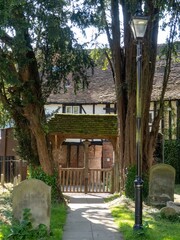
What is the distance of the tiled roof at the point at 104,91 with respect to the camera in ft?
97.8

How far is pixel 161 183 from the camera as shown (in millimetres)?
15094

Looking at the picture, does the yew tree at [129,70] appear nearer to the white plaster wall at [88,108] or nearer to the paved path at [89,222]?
the paved path at [89,222]

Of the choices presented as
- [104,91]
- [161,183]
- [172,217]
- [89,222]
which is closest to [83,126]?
[161,183]

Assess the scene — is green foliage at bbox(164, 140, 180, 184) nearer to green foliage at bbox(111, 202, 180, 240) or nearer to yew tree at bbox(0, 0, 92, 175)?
yew tree at bbox(0, 0, 92, 175)

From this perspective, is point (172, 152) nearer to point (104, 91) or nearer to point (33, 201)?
point (104, 91)

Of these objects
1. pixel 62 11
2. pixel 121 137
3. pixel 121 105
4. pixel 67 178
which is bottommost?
pixel 67 178

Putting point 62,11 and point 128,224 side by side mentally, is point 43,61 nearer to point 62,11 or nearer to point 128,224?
point 62,11

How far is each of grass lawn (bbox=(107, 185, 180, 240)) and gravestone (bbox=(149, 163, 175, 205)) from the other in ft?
1.96

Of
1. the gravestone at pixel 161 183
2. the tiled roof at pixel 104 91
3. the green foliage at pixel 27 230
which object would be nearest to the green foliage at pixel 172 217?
the gravestone at pixel 161 183

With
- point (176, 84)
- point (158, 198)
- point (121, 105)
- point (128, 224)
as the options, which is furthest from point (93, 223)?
point (176, 84)

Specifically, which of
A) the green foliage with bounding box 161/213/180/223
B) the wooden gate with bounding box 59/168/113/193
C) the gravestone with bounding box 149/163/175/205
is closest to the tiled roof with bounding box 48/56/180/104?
the wooden gate with bounding box 59/168/113/193

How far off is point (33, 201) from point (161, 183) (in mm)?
6560

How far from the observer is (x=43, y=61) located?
1667cm

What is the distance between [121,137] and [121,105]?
51.7 inches
